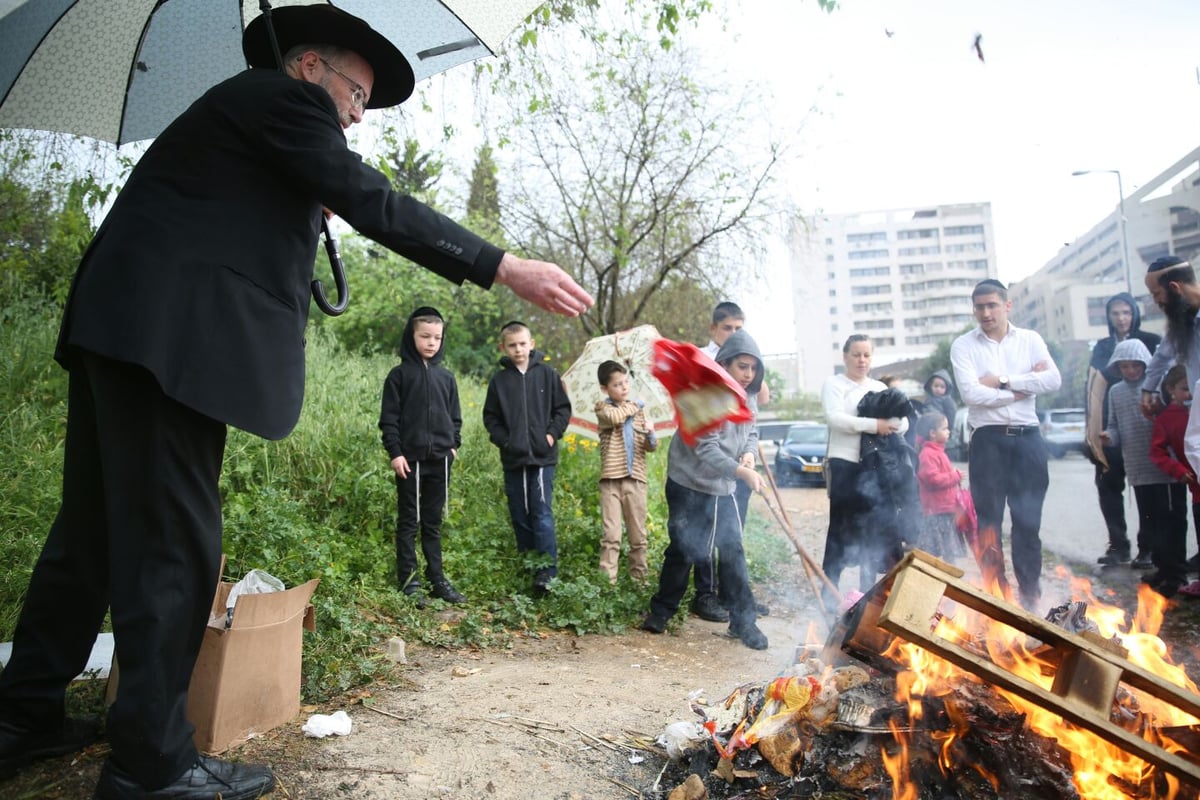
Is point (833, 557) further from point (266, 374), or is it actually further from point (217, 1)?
point (217, 1)

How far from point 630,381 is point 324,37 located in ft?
14.3

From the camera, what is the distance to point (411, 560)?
520 cm

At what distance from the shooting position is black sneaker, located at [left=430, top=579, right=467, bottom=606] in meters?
5.09

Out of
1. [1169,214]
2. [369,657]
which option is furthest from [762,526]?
[1169,214]

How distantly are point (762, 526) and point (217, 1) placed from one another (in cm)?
745

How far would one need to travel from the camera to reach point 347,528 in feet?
19.6

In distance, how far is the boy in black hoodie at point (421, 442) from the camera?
524cm

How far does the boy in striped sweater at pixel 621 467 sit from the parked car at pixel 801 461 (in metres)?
10.0

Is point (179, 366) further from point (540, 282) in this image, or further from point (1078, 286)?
point (1078, 286)

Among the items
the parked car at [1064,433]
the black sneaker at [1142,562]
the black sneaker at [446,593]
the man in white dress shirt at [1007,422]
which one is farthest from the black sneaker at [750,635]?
the parked car at [1064,433]

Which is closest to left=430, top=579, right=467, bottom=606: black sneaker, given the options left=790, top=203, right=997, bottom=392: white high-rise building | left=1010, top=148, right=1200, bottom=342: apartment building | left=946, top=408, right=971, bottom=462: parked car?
left=946, top=408, right=971, bottom=462: parked car

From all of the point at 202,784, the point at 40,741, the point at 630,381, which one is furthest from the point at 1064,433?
the point at 40,741

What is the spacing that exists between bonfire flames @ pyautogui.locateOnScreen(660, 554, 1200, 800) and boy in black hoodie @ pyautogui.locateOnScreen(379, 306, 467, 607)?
2.99 meters

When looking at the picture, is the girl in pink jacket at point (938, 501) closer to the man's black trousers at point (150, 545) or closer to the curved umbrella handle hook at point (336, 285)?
the curved umbrella handle hook at point (336, 285)
